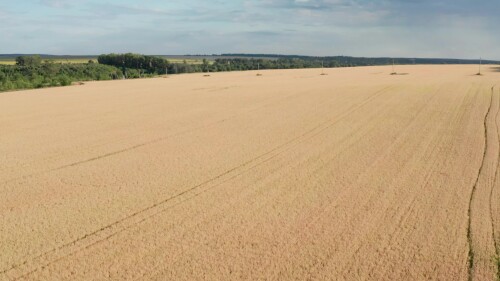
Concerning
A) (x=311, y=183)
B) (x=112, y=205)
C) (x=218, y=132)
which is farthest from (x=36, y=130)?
(x=311, y=183)

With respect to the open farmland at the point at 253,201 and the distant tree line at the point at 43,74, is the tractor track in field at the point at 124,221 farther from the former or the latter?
the distant tree line at the point at 43,74

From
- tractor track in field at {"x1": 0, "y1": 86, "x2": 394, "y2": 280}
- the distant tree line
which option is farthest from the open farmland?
the distant tree line

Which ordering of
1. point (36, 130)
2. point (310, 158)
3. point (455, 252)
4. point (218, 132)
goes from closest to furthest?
point (455, 252) → point (310, 158) → point (218, 132) → point (36, 130)

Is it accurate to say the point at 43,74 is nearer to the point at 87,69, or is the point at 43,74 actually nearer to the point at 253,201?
the point at 87,69

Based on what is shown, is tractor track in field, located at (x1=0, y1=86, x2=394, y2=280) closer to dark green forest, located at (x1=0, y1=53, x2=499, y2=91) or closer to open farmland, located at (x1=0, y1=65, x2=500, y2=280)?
open farmland, located at (x1=0, y1=65, x2=500, y2=280)

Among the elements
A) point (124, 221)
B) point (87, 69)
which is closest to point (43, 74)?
point (87, 69)

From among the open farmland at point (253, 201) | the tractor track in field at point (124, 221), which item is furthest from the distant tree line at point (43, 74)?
the tractor track in field at point (124, 221)

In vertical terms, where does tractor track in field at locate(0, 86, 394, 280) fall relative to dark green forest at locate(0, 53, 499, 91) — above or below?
below

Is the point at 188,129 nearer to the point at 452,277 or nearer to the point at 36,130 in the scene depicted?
the point at 36,130
